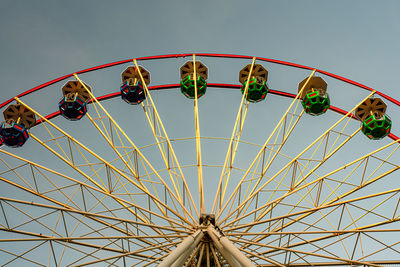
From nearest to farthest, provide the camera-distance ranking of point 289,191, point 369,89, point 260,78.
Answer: point 289,191, point 369,89, point 260,78

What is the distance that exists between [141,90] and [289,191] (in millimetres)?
8055

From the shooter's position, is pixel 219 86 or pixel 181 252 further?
pixel 219 86

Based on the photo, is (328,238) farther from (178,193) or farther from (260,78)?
(260,78)

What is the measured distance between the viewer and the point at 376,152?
1505 centimetres

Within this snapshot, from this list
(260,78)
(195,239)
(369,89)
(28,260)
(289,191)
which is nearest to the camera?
(195,239)

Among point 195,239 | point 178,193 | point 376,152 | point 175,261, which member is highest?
point 376,152

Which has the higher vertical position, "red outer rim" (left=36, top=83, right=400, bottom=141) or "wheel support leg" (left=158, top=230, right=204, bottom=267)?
"red outer rim" (left=36, top=83, right=400, bottom=141)

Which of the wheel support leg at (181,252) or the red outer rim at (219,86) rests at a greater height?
the red outer rim at (219,86)

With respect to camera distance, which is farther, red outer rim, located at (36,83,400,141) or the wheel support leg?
red outer rim, located at (36,83,400,141)

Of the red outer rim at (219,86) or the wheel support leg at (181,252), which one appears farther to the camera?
the red outer rim at (219,86)

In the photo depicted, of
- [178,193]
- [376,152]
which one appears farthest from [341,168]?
[178,193]

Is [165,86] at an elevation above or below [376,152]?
above

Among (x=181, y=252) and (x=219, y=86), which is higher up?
(x=219, y=86)

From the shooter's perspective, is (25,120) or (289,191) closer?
(289,191)
